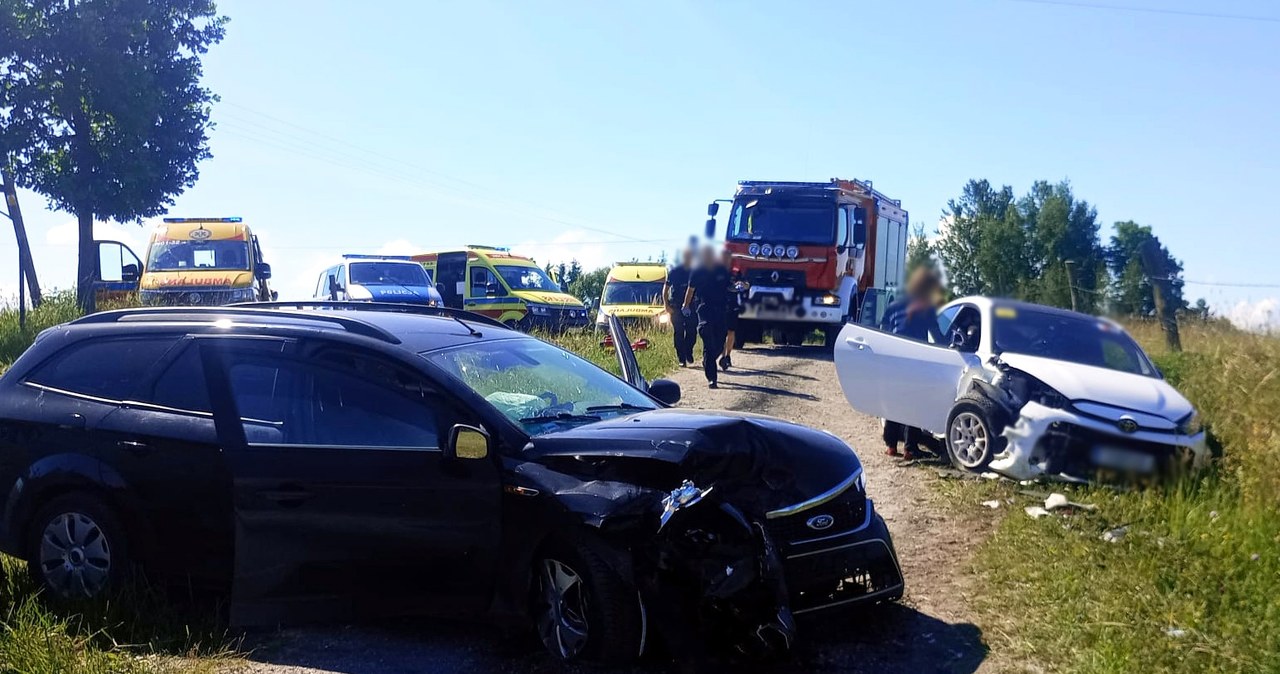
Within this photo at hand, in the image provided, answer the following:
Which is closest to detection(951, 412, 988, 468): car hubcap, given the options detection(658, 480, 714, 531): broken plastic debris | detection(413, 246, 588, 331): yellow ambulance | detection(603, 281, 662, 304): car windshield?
detection(658, 480, 714, 531): broken plastic debris

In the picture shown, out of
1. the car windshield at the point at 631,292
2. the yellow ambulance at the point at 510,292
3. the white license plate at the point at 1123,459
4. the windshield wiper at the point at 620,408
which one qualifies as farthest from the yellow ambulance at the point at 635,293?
the windshield wiper at the point at 620,408

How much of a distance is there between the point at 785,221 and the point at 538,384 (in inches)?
524

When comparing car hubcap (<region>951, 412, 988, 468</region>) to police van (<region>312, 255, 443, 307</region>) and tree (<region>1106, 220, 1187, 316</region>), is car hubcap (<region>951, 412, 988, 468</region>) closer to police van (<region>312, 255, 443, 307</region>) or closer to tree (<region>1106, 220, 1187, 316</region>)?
tree (<region>1106, 220, 1187, 316</region>)

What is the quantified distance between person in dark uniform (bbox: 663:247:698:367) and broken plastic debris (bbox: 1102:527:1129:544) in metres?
8.62

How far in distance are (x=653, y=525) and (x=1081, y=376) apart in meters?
4.56

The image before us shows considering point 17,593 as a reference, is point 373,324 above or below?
above

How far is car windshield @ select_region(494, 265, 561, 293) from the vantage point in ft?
77.5

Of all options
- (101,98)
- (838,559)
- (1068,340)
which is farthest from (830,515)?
(101,98)

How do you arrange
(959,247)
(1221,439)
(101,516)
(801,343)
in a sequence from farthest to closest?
(801,343) → (959,247) → (1221,439) → (101,516)

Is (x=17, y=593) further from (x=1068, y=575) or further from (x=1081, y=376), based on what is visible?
(x=1081, y=376)

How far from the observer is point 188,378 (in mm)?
5008

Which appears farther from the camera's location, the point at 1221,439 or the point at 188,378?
the point at 1221,439

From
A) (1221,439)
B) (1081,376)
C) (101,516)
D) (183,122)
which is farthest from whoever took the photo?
(183,122)

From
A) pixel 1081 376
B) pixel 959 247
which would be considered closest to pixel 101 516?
pixel 1081 376
